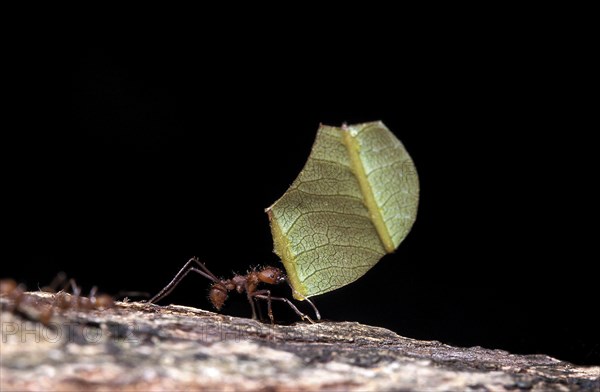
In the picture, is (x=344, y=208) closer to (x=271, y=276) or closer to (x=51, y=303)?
(x=271, y=276)

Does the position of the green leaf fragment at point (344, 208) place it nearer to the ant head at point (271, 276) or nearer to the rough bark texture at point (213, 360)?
the ant head at point (271, 276)

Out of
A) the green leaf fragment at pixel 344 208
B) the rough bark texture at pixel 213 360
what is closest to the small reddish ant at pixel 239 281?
the green leaf fragment at pixel 344 208

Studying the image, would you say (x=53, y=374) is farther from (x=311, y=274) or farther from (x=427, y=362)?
(x=311, y=274)

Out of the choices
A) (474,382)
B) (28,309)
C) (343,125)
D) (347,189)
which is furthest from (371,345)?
(28,309)

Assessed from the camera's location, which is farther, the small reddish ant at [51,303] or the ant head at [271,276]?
the ant head at [271,276]

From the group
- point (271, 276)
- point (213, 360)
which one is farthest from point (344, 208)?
point (213, 360)
